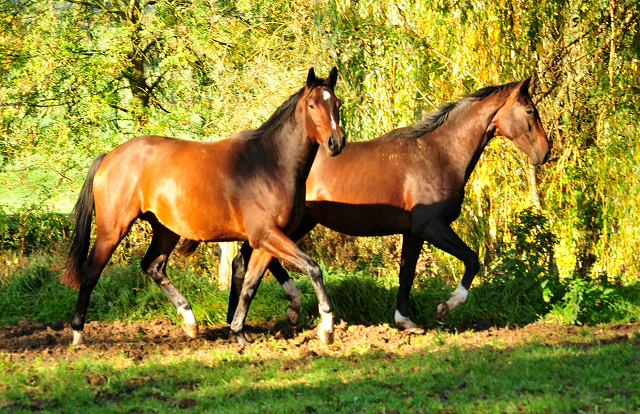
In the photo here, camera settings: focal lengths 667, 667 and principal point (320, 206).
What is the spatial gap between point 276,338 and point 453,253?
6.27 feet

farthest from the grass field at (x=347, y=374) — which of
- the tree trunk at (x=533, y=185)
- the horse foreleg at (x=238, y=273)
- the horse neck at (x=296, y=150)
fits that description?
the tree trunk at (x=533, y=185)

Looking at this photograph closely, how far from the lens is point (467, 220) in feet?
28.6

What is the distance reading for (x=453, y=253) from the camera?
21.4 ft

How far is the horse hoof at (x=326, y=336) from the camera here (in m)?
5.93

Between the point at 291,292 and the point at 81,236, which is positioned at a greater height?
the point at 81,236

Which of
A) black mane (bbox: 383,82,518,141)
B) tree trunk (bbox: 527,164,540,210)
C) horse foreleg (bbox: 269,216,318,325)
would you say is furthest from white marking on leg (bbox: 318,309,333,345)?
tree trunk (bbox: 527,164,540,210)

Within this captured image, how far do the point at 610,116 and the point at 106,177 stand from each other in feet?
20.4

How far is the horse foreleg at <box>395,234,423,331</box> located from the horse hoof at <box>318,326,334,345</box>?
43.0 inches

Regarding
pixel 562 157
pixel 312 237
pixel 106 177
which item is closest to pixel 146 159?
pixel 106 177

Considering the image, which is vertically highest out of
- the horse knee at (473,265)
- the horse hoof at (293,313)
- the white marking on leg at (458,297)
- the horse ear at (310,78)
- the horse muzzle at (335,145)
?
the horse ear at (310,78)

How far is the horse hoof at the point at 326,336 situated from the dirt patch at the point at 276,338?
0.06 metres

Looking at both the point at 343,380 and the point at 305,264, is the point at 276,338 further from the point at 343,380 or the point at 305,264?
the point at 343,380

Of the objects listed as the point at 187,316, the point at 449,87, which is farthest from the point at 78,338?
the point at 449,87

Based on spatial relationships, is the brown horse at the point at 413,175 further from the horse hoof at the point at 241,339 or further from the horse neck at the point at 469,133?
the horse hoof at the point at 241,339
